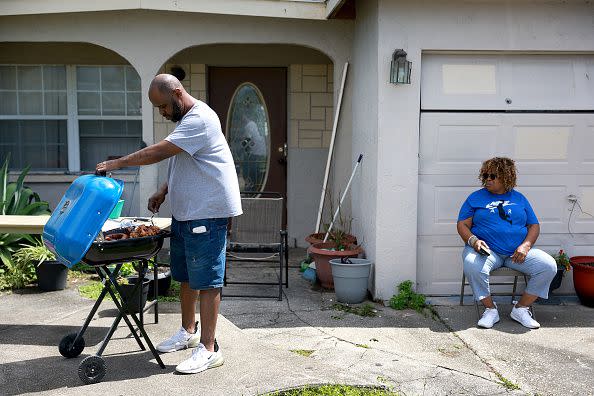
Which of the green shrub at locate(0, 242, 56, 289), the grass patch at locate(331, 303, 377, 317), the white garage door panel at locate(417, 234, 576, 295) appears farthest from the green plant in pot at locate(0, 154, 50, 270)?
the white garage door panel at locate(417, 234, 576, 295)

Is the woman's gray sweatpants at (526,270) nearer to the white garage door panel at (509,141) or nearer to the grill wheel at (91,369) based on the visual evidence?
the white garage door panel at (509,141)

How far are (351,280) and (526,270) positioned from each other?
1.44 metres

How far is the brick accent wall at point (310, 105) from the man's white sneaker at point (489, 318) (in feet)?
11.6

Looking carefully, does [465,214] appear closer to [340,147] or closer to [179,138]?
[340,147]

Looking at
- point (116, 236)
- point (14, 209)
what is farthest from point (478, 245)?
point (14, 209)

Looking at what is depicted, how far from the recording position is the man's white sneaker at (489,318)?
514cm

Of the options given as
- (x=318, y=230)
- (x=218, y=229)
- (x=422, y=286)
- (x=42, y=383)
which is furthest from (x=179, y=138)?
(x=318, y=230)

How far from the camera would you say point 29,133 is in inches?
329

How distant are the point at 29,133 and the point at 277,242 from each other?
4064 millimetres

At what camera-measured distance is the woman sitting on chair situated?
17.1ft

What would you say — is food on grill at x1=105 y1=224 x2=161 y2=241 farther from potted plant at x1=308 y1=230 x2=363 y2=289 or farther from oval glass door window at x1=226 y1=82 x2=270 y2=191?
oval glass door window at x1=226 y1=82 x2=270 y2=191

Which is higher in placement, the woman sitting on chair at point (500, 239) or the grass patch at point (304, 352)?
the woman sitting on chair at point (500, 239)

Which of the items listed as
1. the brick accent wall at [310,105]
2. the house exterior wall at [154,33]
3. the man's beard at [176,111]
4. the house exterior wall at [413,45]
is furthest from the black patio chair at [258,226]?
the man's beard at [176,111]

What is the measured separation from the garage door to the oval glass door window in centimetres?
296
